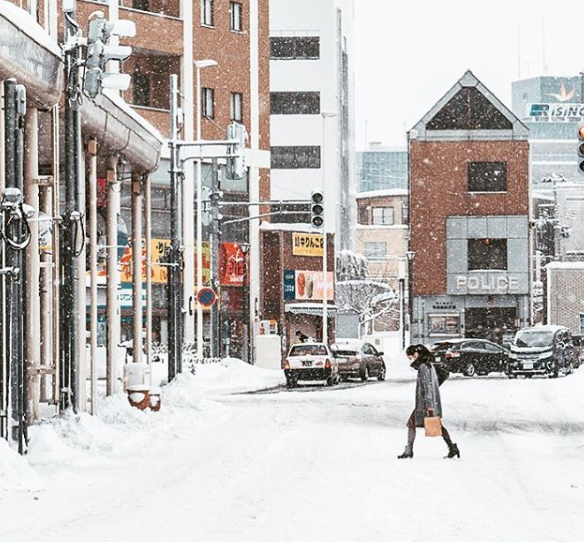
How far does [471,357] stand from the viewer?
50.3 m

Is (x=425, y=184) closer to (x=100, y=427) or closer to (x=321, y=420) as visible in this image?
(x=321, y=420)

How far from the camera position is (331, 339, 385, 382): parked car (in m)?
44.9

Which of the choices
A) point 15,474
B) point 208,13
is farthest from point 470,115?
point 15,474

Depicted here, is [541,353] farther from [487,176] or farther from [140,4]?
[487,176]

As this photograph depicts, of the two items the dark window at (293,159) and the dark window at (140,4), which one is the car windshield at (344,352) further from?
the dark window at (293,159)

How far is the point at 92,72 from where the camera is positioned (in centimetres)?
1975

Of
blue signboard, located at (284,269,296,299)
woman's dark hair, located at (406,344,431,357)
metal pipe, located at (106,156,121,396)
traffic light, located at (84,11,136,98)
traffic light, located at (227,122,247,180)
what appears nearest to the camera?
woman's dark hair, located at (406,344,431,357)

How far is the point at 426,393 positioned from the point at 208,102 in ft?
136

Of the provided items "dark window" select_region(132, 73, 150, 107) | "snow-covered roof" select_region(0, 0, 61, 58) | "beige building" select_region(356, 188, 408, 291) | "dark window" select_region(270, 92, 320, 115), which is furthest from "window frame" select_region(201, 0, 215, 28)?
"beige building" select_region(356, 188, 408, 291)

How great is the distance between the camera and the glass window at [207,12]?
57.8m

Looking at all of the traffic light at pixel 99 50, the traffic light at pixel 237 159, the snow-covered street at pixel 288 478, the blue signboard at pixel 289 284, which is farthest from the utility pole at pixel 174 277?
the blue signboard at pixel 289 284

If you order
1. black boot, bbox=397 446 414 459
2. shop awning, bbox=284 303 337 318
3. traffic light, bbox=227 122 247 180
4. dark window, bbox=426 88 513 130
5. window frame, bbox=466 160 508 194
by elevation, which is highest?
dark window, bbox=426 88 513 130

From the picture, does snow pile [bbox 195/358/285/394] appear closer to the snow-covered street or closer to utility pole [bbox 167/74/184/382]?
utility pole [bbox 167/74/184/382]

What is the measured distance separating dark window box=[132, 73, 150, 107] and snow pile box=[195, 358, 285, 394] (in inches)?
457
